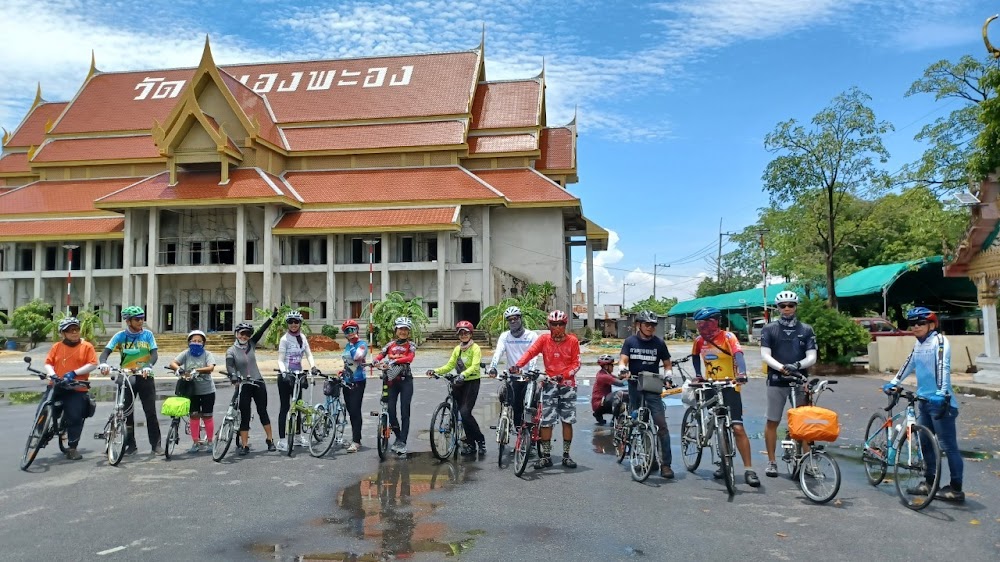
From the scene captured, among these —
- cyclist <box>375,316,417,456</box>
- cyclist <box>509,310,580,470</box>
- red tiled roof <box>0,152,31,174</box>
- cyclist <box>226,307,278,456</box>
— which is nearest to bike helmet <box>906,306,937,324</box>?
cyclist <box>509,310,580,470</box>

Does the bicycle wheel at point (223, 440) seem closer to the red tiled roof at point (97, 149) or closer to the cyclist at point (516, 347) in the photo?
the cyclist at point (516, 347)

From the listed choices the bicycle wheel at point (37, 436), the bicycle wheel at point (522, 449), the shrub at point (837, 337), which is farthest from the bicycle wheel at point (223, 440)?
the shrub at point (837, 337)

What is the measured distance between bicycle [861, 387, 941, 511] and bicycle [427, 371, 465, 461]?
166 inches

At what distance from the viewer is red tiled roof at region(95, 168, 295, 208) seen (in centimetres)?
3344

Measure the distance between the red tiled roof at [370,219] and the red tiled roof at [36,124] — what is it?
1915cm

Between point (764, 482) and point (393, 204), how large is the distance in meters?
28.9

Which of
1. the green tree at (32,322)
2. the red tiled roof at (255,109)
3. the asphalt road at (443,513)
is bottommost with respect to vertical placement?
the asphalt road at (443,513)

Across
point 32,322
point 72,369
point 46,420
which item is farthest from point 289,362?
point 32,322

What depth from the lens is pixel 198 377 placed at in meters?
8.63

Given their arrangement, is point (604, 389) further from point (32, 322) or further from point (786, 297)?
point (32, 322)

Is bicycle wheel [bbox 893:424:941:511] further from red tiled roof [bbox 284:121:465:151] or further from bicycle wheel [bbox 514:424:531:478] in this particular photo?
red tiled roof [bbox 284:121:465:151]

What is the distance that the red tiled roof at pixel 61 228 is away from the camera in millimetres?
35125

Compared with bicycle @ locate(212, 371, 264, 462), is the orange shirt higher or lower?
higher

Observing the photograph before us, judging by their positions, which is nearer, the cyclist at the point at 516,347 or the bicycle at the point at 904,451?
the bicycle at the point at 904,451
